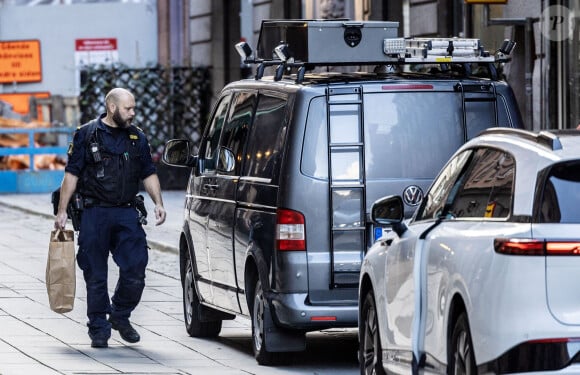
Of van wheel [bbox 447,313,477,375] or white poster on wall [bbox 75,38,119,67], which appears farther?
white poster on wall [bbox 75,38,119,67]

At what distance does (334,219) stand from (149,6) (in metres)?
35.0

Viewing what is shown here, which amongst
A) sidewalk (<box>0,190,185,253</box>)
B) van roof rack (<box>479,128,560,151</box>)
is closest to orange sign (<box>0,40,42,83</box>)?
sidewalk (<box>0,190,185,253</box>)

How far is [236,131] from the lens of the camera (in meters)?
11.8

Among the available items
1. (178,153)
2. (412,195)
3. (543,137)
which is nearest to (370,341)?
(412,195)

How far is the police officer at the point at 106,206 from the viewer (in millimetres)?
11688

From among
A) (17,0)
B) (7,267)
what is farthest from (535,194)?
(17,0)

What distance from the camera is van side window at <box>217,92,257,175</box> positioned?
11594 mm

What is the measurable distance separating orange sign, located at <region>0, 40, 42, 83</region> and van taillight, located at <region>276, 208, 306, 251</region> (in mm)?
36594

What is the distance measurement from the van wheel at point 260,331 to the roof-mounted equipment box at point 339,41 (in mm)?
1612

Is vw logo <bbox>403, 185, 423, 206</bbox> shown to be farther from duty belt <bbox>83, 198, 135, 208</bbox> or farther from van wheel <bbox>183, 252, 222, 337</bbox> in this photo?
van wheel <bbox>183, 252, 222, 337</bbox>

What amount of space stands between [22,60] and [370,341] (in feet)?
125

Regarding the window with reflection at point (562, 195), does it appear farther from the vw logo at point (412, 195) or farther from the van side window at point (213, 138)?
the van side window at point (213, 138)

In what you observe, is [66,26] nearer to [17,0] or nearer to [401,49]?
[17,0]

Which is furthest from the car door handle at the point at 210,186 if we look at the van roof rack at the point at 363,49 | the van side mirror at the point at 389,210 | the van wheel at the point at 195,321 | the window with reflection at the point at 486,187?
the window with reflection at the point at 486,187
